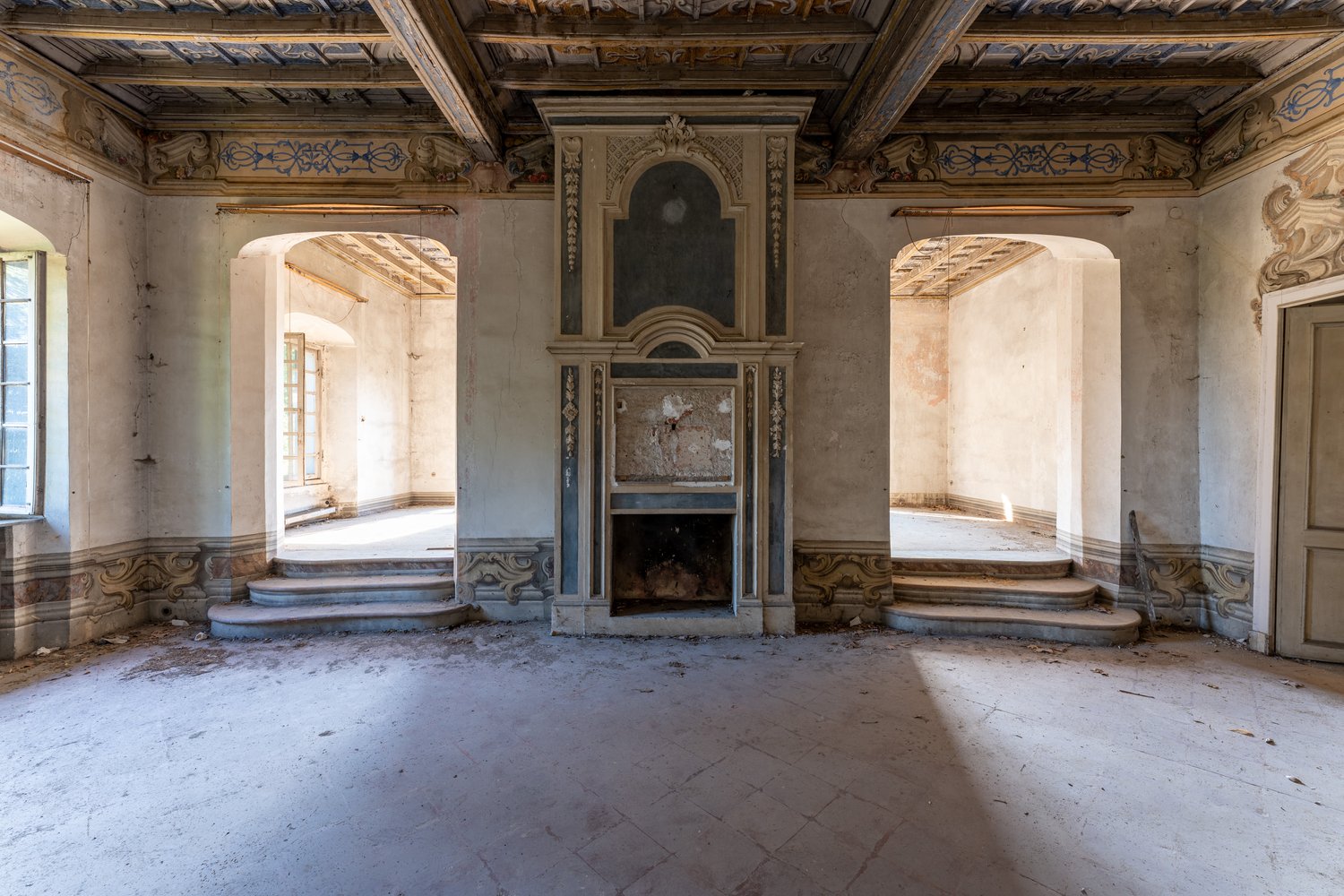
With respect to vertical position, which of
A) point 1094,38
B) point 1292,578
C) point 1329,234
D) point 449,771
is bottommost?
point 449,771

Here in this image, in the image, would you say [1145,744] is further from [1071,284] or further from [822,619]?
[1071,284]

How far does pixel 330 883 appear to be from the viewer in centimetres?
171

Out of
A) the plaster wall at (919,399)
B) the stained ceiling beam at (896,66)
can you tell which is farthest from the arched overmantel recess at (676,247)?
the plaster wall at (919,399)

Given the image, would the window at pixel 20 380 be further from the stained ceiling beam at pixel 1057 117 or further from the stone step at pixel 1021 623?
the stained ceiling beam at pixel 1057 117

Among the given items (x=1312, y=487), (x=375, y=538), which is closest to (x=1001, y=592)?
(x=1312, y=487)

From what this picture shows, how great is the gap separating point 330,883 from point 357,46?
14.6 ft

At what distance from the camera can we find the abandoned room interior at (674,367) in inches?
121

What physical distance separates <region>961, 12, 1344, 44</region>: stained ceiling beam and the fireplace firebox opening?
357 cm

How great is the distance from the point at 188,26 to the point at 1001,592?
6.51 metres

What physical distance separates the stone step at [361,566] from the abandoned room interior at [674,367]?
0.09ft

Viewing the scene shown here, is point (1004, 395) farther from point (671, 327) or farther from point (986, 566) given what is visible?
point (671, 327)

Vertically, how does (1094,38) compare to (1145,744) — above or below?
above

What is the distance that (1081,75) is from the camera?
3631mm

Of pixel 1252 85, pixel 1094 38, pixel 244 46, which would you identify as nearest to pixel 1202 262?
pixel 1252 85
